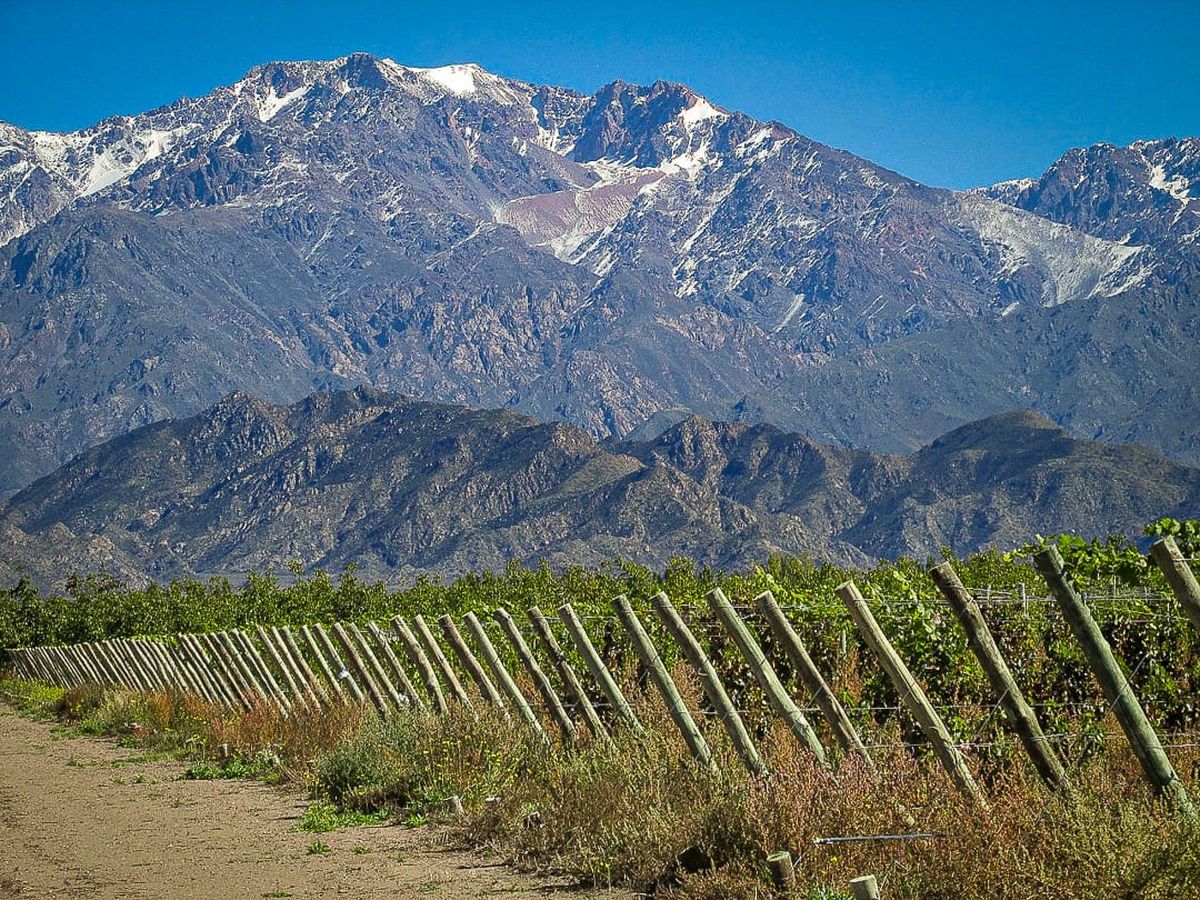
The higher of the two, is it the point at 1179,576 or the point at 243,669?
the point at 243,669

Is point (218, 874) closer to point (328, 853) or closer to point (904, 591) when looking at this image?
point (328, 853)

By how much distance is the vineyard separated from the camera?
855cm

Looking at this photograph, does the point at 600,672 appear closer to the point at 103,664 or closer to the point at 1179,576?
the point at 1179,576

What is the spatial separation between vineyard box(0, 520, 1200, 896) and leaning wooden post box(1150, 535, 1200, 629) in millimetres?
12

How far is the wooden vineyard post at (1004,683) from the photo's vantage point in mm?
9078

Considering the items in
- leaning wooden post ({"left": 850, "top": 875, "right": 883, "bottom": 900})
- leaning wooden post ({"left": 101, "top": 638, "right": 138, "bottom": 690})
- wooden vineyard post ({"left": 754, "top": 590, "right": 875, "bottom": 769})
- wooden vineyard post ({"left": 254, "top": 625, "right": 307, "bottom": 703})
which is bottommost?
leaning wooden post ({"left": 850, "top": 875, "right": 883, "bottom": 900})

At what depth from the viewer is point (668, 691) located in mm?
12391

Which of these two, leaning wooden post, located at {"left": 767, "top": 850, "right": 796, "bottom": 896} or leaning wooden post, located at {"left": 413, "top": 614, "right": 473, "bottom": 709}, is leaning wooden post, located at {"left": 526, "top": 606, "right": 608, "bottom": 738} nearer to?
leaning wooden post, located at {"left": 413, "top": 614, "right": 473, "bottom": 709}

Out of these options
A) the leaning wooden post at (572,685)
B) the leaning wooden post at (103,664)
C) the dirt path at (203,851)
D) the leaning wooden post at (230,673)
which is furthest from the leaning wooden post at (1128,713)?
the leaning wooden post at (103,664)

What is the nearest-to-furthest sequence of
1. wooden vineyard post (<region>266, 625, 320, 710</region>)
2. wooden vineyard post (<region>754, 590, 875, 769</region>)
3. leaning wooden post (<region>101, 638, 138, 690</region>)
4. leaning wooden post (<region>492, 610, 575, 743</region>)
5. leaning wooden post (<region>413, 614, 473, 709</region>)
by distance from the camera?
wooden vineyard post (<region>754, 590, 875, 769</region>)
leaning wooden post (<region>492, 610, 575, 743</region>)
leaning wooden post (<region>413, 614, 473, 709</region>)
wooden vineyard post (<region>266, 625, 320, 710</region>)
leaning wooden post (<region>101, 638, 138, 690</region>)

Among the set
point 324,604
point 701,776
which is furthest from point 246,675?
point 324,604

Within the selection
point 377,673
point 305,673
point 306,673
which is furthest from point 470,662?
point 305,673

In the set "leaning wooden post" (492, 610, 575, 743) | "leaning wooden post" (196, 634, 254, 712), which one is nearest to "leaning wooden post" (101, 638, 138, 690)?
"leaning wooden post" (196, 634, 254, 712)

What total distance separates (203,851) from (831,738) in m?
6.23
